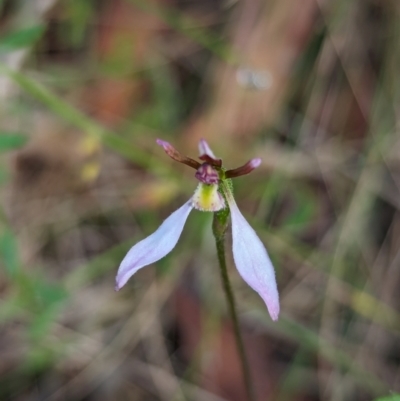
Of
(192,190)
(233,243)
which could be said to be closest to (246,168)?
(233,243)

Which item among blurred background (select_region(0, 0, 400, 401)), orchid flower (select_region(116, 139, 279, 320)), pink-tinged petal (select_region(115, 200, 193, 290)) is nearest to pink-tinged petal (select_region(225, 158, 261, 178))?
orchid flower (select_region(116, 139, 279, 320))

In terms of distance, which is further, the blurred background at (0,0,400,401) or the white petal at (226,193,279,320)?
the blurred background at (0,0,400,401)

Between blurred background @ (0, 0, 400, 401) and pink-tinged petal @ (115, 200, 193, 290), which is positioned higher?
blurred background @ (0, 0, 400, 401)

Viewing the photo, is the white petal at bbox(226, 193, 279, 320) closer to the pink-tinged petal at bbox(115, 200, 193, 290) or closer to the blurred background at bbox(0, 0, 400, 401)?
the pink-tinged petal at bbox(115, 200, 193, 290)

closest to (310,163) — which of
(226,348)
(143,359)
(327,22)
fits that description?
(327,22)

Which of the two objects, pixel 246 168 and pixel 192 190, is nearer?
pixel 246 168

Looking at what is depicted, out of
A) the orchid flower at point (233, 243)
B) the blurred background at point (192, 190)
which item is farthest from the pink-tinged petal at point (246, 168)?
the blurred background at point (192, 190)

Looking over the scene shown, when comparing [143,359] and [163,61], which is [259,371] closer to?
[143,359]

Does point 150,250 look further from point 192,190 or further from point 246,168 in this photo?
point 192,190
